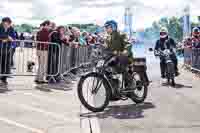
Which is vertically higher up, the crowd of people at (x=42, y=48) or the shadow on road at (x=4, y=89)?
the crowd of people at (x=42, y=48)

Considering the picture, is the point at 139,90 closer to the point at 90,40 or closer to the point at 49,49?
the point at 49,49

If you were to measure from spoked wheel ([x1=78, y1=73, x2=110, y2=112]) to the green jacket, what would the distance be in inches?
36.7

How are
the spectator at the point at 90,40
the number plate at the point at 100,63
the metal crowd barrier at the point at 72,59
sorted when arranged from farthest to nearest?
the spectator at the point at 90,40 < the metal crowd barrier at the point at 72,59 < the number plate at the point at 100,63

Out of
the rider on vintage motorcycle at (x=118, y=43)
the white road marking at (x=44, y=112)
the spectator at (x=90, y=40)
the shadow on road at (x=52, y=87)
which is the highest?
the spectator at (x=90, y=40)

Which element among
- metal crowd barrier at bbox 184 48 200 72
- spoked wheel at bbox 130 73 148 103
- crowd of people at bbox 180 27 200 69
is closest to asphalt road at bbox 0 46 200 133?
spoked wheel at bbox 130 73 148 103

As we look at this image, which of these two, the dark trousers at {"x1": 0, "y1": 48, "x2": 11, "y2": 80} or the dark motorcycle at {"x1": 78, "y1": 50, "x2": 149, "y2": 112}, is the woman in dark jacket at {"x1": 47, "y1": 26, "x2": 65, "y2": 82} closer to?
the dark trousers at {"x1": 0, "y1": 48, "x2": 11, "y2": 80}

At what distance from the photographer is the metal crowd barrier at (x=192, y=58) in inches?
714

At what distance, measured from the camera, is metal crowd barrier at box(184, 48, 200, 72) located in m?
18.1

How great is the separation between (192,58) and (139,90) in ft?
33.2

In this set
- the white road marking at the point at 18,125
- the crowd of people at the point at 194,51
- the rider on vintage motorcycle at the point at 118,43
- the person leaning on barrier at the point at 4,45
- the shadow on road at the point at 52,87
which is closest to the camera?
the white road marking at the point at 18,125

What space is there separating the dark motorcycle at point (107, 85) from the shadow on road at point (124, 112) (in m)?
0.19

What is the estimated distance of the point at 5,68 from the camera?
40.2ft

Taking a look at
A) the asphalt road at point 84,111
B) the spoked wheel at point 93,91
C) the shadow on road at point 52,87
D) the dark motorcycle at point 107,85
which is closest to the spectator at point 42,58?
the shadow on road at point 52,87

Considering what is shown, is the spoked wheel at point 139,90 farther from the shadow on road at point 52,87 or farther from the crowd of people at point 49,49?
the crowd of people at point 49,49
